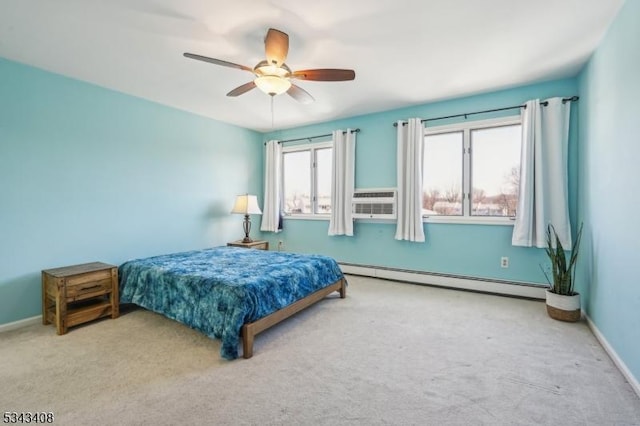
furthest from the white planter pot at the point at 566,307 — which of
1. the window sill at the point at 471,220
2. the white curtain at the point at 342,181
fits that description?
the white curtain at the point at 342,181

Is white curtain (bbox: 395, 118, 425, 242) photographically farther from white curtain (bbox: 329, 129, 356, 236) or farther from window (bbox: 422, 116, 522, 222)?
white curtain (bbox: 329, 129, 356, 236)

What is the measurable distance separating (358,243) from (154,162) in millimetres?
3119

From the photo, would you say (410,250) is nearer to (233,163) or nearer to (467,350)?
(467,350)

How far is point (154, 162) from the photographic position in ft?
12.6

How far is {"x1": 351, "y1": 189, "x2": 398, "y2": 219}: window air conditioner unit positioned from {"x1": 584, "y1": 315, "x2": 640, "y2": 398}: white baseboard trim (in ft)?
7.62

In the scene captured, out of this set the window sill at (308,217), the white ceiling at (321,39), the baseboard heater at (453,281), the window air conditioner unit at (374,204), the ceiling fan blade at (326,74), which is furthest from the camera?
the window sill at (308,217)

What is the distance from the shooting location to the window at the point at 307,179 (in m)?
4.98

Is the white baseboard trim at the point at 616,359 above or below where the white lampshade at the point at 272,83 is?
below

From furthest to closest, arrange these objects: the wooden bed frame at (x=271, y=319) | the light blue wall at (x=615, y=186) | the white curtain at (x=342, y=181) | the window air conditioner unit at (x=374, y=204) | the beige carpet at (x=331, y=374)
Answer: the white curtain at (x=342, y=181)
the window air conditioner unit at (x=374, y=204)
the wooden bed frame at (x=271, y=319)
the light blue wall at (x=615, y=186)
the beige carpet at (x=331, y=374)

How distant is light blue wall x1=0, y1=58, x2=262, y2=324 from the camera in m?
2.72

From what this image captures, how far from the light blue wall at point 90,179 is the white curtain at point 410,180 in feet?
9.38

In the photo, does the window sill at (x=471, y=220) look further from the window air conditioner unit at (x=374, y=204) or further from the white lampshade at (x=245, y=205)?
the white lampshade at (x=245, y=205)

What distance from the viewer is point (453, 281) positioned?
12.6 feet

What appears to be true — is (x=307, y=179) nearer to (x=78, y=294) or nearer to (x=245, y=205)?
(x=245, y=205)
